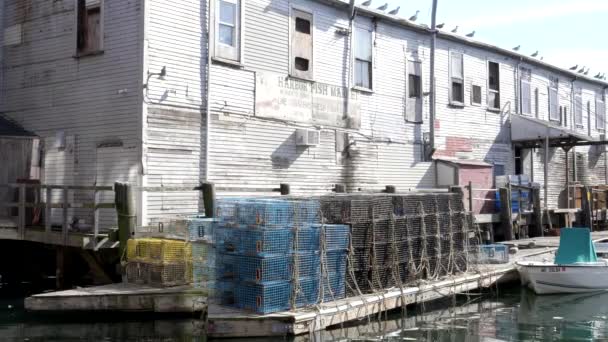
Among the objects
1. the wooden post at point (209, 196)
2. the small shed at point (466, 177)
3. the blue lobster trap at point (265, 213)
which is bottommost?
the blue lobster trap at point (265, 213)

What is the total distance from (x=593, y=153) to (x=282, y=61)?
20.8 m

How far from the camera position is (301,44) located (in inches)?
723

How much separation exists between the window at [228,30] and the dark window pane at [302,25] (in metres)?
2.27

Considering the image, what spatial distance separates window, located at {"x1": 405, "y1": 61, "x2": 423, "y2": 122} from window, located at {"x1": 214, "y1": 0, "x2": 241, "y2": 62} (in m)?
7.55

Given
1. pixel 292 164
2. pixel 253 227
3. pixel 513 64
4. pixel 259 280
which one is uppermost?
pixel 513 64

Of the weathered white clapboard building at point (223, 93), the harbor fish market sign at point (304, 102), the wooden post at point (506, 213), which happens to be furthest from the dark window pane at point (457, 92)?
the harbor fish market sign at point (304, 102)

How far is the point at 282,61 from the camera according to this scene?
58.2ft

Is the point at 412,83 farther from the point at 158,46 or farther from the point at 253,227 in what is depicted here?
the point at 253,227

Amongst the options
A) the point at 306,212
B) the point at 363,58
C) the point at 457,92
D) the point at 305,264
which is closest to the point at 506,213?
the point at 457,92

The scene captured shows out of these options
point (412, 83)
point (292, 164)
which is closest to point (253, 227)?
point (292, 164)

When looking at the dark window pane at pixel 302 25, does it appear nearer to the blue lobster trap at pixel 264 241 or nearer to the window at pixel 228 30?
the window at pixel 228 30

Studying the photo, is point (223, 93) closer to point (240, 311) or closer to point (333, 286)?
point (333, 286)

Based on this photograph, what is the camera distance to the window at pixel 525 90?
27219 millimetres

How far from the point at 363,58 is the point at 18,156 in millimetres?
10416
